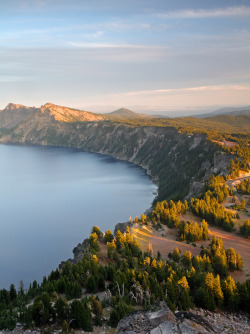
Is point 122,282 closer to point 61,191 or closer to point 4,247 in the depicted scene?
point 4,247

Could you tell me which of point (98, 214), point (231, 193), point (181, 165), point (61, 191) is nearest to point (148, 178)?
point (181, 165)

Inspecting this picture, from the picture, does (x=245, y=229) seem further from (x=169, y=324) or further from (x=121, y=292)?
(x=169, y=324)

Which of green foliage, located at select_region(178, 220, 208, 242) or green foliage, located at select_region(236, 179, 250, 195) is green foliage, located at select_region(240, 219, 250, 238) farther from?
green foliage, located at select_region(236, 179, 250, 195)

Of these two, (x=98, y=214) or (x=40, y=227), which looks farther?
(x=98, y=214)

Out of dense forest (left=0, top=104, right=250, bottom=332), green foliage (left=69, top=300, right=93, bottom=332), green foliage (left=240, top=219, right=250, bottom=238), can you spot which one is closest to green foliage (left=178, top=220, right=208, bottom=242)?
dense forest (left=0, top=104, right=250, bottom=332)

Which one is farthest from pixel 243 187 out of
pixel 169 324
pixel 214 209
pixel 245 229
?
pixel 169 324

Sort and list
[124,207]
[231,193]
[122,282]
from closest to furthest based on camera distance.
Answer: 1. [122,282]
2. [231,193]
3. [124,207]

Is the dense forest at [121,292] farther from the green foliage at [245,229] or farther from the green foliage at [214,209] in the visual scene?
the green foliage at [214,209]

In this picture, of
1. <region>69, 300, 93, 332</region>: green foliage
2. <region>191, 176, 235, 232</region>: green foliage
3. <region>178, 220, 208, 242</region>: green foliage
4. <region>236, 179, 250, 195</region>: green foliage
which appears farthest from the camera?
<region>236, 179, 250, 195</region>: green foliage
